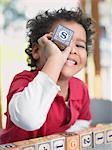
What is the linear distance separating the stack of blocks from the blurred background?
74mm

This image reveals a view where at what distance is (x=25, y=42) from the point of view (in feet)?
2.93

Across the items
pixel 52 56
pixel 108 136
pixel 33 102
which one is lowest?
pixel 108 136

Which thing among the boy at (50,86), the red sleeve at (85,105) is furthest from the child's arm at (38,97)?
the red sleeve at (85,105)

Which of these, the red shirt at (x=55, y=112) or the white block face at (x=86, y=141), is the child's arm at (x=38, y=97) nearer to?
the red shirt at (x=55, y=112)

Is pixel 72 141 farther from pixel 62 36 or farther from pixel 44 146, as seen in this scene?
pixel 62 36

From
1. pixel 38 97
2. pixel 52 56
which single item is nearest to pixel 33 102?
pixel 38 97

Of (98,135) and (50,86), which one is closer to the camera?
(50,86)

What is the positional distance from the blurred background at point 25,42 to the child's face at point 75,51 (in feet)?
0.09

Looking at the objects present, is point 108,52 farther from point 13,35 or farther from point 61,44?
point 13,35

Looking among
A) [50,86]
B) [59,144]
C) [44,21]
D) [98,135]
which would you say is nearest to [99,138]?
[98,135]

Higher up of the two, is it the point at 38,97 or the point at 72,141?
the point at 38,97

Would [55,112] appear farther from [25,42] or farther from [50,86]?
[25,42]

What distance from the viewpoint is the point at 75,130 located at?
0.95m

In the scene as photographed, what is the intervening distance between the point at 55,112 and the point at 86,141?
0.13 meters
